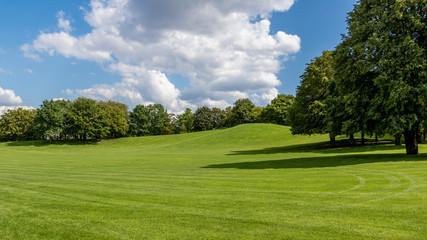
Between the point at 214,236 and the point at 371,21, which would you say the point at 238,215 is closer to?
the point at 214,236

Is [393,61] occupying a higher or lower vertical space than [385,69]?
higher

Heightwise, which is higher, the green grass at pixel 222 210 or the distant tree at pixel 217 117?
the distant tree at pixel 217 117

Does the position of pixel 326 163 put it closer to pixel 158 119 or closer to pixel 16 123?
pixel 158 119

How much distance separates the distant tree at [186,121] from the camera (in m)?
131

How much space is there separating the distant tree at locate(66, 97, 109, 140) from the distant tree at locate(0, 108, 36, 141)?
26.1 m

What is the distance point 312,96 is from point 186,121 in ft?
312

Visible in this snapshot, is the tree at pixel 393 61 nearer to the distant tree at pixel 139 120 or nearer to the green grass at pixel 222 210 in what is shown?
the green grass at pixel 222 210

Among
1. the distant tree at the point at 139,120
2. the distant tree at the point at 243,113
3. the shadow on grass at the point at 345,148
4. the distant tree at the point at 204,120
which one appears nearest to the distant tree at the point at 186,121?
the distant tree at the point at 204,120

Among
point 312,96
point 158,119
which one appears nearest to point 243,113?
point 158,119

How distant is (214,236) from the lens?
5.61m

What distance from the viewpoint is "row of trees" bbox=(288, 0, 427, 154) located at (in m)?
18.2

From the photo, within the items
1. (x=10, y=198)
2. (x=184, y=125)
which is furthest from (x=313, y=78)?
(x=184, y=125)

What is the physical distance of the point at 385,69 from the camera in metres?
19.3

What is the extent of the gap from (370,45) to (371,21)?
217 centimetres
